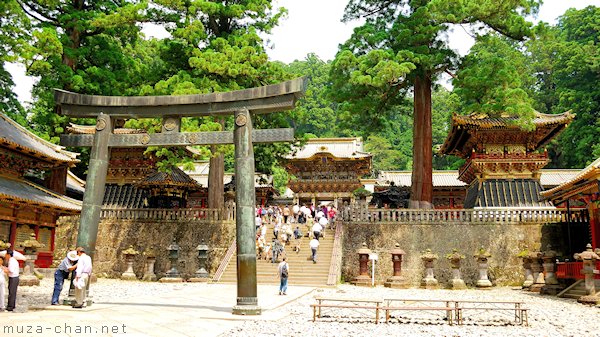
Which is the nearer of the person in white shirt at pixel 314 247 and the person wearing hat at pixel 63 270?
the person wearing hat at pixel 63 270

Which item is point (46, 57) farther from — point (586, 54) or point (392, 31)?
point (586, 54)

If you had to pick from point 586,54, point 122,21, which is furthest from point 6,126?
point 586,54

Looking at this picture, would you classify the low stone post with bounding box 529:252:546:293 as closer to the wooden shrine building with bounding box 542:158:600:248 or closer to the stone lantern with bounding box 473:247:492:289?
the stone lantern with bounding box 473:247:492:289

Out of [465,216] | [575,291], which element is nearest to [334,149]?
[465,216]

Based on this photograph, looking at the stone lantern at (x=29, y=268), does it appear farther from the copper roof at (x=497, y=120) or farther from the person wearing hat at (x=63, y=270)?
the copper roof at (x=497, y=120)

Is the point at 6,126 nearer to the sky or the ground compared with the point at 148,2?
nearer to the ground

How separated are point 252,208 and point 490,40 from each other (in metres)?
16.5

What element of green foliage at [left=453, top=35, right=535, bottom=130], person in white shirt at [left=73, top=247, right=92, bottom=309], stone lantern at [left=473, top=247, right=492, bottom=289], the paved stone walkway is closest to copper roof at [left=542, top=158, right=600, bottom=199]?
green foliage at [left=453, top=35, right=535, bottom=130]

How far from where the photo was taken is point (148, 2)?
829 inches

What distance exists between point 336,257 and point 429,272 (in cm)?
396

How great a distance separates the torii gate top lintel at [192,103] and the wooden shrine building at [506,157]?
15.4 meters

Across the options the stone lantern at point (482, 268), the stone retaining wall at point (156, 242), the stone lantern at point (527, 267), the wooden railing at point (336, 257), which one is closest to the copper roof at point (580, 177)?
the stone lantern at point (527, 267)

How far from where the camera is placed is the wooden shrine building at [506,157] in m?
24.3

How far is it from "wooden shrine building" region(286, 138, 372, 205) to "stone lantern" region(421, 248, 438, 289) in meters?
17.4
